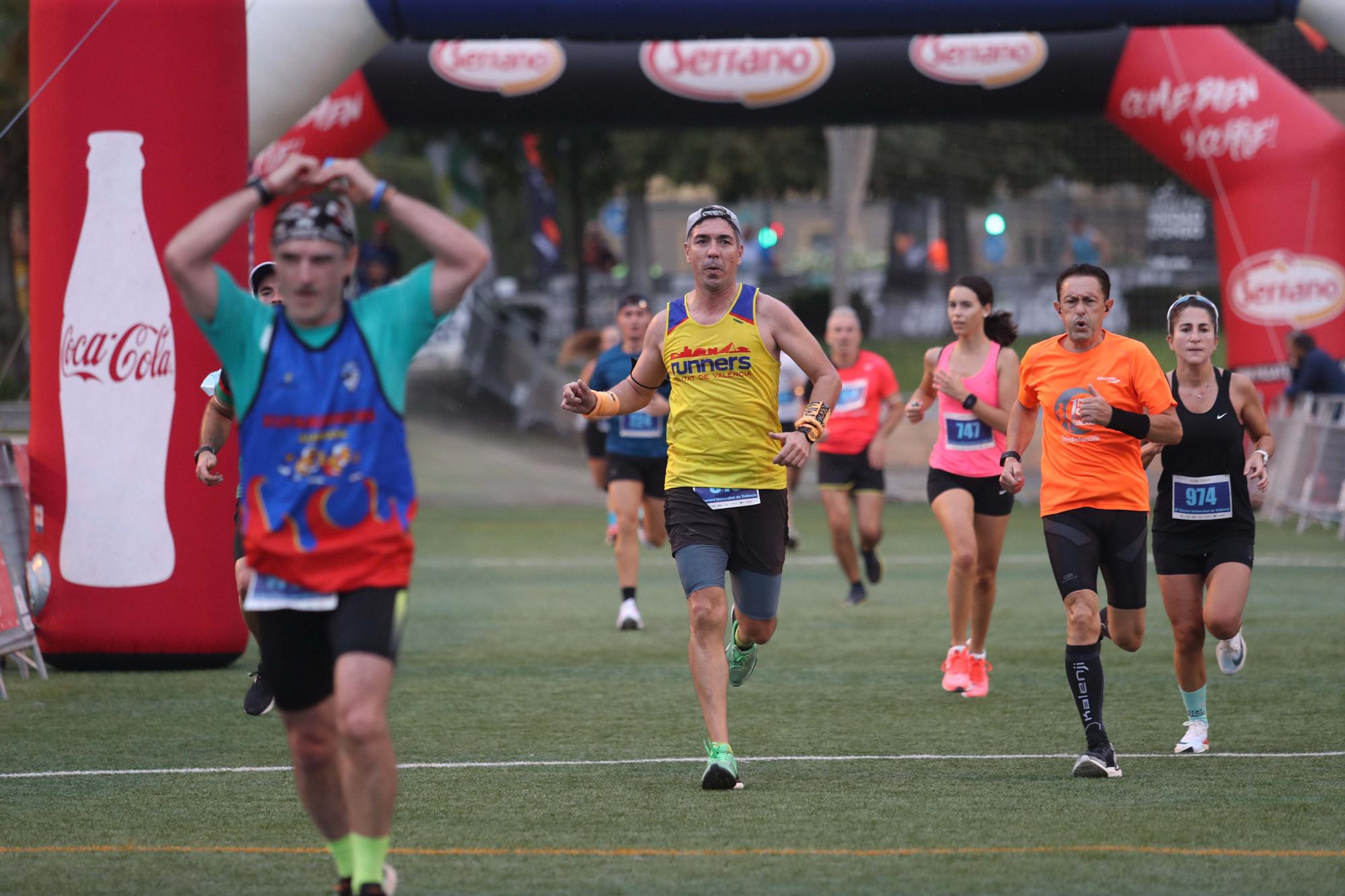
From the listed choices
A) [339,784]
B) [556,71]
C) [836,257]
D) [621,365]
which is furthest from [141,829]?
[836,257]

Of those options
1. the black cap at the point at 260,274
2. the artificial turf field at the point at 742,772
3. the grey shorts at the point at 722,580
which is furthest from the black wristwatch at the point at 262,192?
the black cap at the point at 260,274

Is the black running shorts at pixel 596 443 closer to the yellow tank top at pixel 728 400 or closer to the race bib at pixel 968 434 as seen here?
the race bib at pixel 968 434

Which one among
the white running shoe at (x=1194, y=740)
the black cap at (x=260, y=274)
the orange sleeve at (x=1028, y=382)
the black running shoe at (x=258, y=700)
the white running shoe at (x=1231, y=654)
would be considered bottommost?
the black running shoe at (x=258, y=700)

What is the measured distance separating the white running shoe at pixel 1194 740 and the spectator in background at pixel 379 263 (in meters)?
19.4

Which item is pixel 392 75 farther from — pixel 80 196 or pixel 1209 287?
pixel 1209 287

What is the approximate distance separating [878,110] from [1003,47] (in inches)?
53.7

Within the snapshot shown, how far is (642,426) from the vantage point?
1233 cm

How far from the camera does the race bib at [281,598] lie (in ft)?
15.1

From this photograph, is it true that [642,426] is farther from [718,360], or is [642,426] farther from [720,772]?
[720,772]

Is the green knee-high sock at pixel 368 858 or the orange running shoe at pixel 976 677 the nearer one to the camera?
the green knee-high sock at pixel 368 858

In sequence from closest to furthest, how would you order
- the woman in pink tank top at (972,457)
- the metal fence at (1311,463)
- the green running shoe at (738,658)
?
the green running shoe at (738,658) → the woman in pink tank top at (972,457) → the metal fence at (1311,463)

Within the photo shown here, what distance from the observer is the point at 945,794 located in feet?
21.4

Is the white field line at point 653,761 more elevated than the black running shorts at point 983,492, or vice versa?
the black running shorts at point 983,492

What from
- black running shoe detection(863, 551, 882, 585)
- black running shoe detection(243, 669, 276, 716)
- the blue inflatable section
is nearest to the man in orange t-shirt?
black running shoe detection(243, 669, 276, 716)
